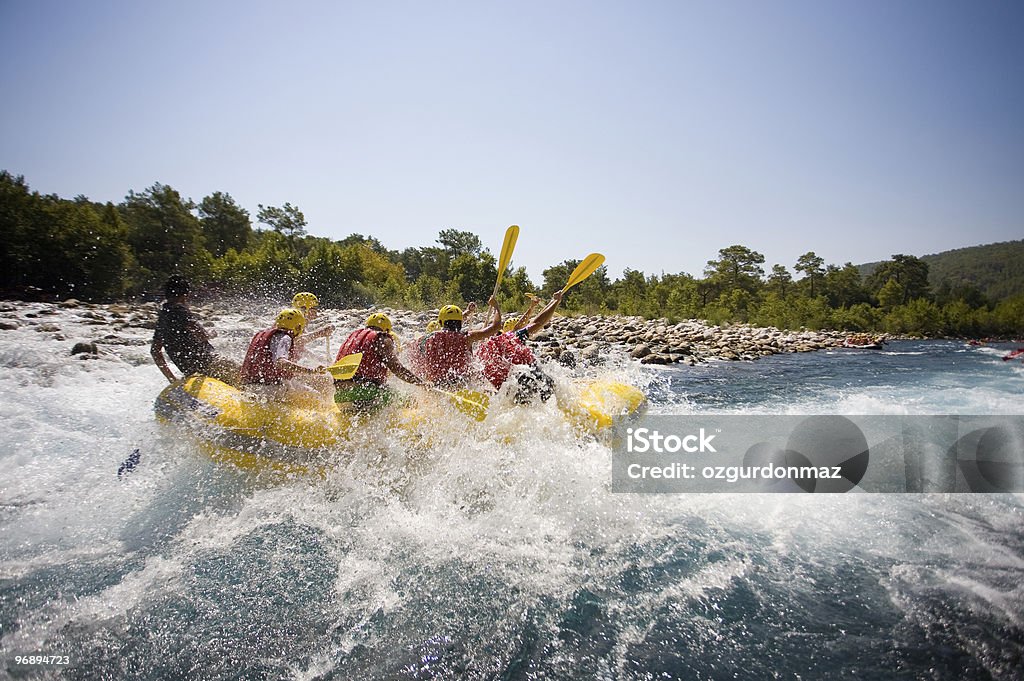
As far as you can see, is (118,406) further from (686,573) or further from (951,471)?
(951,471)

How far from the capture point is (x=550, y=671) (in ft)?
7.81

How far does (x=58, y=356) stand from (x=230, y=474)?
853 centimetres

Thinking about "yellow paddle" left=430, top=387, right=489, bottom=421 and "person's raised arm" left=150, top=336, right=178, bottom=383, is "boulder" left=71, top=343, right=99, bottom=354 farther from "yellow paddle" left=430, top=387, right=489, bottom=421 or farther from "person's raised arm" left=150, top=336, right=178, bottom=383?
"yellow paddle" left=430, top=387, right=489, bottom=421

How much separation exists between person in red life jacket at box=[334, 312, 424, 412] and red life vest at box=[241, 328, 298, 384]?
2.17 feet

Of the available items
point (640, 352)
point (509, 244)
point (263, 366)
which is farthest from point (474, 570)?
point (640, 352)

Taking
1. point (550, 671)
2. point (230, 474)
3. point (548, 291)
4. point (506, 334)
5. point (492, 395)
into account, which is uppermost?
point (548, 291)

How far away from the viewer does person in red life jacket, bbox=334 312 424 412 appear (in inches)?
175

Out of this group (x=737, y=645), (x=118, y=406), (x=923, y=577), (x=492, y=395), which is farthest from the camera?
(x=118, y=406)

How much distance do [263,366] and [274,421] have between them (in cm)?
69

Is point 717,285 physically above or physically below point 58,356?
above

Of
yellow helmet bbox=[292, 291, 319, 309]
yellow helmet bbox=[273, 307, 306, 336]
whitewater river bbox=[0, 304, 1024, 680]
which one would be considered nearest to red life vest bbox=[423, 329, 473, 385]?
whitewater river bbox=[0, 304, 1024, 680]

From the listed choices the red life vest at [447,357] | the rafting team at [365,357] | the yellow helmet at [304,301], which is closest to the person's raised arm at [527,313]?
the rafting team at [365,357]

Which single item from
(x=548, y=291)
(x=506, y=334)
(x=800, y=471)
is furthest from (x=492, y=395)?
(x=548, y=291)

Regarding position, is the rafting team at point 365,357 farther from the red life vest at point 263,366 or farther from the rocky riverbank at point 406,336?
the rocky riverbank at point 406,336
